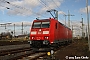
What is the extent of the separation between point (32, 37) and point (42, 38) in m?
1.20

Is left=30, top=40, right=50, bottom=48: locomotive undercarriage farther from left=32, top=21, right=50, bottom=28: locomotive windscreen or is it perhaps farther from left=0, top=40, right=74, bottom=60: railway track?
left=32, top=21, right=50, bottom=28: locomotive windscreen

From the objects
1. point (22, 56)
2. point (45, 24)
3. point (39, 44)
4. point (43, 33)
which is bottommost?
point (22, 56)

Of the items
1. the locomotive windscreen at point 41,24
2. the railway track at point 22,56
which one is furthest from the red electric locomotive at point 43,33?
the railway track at point 22,56

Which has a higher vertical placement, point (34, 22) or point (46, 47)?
point (34, 22)

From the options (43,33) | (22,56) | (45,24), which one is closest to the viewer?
(22,56)

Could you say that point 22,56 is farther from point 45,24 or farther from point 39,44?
point 45,24

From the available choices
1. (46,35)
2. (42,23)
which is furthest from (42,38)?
(42,23)

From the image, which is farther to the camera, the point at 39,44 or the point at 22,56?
the point at 39,44

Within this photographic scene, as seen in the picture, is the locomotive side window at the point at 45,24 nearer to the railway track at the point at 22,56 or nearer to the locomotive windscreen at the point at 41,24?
the locomotive windscreen at the point at 41,24

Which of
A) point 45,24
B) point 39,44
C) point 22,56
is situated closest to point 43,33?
point 45,24

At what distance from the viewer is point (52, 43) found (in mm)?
17969

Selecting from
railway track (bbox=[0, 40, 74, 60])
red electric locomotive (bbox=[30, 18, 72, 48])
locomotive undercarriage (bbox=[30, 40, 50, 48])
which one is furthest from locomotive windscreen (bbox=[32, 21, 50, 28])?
railway track (bbox=[0, 40, 74, 60])

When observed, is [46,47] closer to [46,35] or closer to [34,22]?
[46,35]

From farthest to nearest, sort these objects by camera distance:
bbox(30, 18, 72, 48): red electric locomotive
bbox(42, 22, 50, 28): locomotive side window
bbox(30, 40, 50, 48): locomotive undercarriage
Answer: bbox(42, 22, 50, 28): locomotive side window < bbox(30, 18, 72, 48): red electric locomotive < bbox(30, 40, 50, 48): locomotive undercarriage
